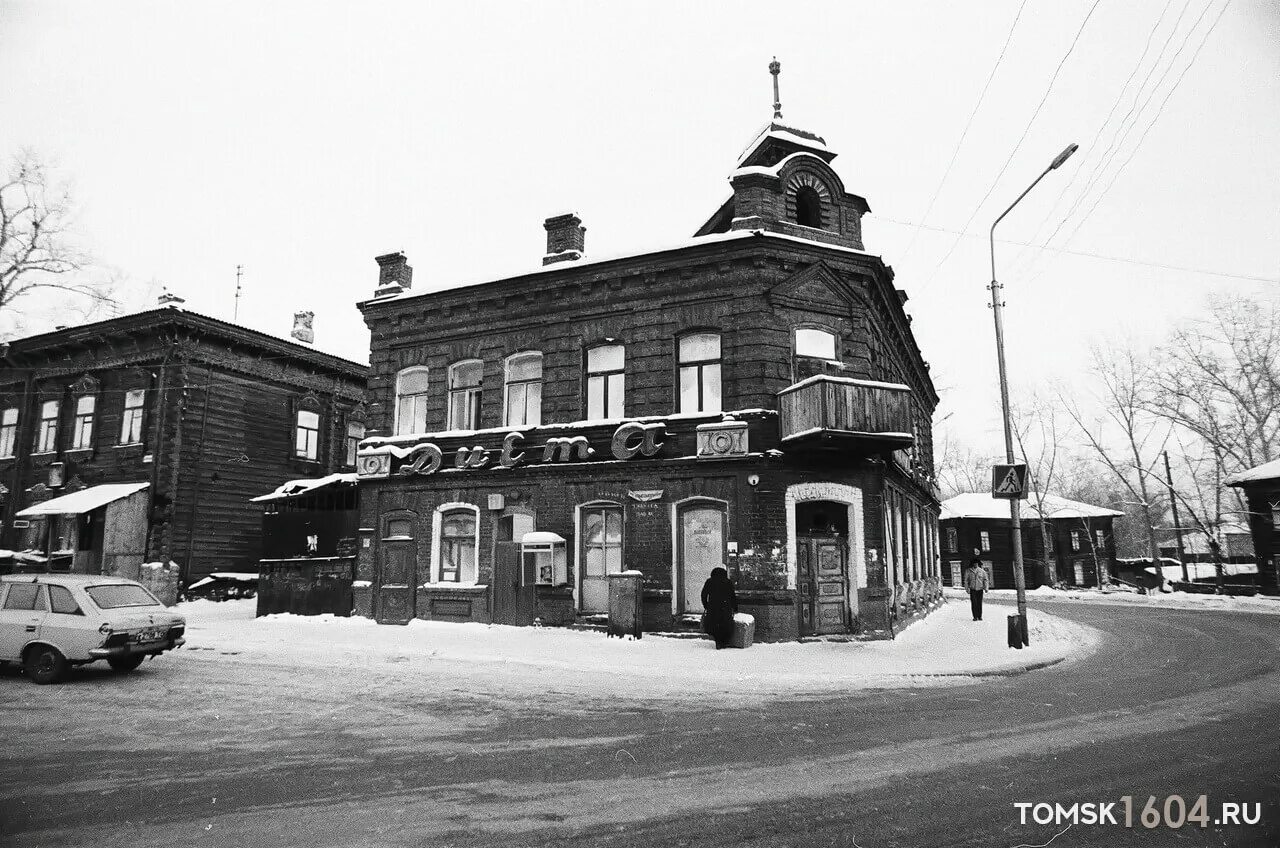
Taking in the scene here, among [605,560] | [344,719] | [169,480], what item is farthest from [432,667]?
[169,480]

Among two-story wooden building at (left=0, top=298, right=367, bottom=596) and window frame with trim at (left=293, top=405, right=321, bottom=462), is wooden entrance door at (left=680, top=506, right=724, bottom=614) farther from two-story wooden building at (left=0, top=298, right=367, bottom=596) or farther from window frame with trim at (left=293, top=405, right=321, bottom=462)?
window frame with trim at (left=293, top=405, right=321, bottom=462)

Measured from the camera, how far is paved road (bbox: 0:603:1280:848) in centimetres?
524

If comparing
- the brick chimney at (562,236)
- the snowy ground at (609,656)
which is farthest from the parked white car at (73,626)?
the brick chimney at (562,236)

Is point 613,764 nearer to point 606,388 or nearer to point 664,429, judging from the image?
point 664,429

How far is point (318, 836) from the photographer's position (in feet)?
16.8

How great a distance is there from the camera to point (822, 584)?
641 inches

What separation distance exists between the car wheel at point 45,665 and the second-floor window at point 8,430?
75.2ft

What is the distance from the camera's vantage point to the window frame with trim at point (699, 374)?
17.2 m

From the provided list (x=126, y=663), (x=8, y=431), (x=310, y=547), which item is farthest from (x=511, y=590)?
(x=8, y=431)

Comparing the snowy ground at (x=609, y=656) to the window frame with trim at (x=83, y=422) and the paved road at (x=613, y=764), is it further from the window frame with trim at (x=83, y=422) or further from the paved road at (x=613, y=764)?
the window frame with trim at (x=83, y=422)

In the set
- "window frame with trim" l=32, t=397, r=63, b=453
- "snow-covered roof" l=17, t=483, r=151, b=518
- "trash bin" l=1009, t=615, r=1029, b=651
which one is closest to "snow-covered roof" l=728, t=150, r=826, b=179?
"trash bin" l=1009, t=615, r=1029, b=651

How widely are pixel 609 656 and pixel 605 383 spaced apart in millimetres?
6914

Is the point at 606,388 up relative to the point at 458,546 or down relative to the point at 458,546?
up

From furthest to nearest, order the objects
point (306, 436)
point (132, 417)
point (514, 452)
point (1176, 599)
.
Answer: point (1176, 599)
point (306, 436)
point (132, 417)
point (514, 452)
